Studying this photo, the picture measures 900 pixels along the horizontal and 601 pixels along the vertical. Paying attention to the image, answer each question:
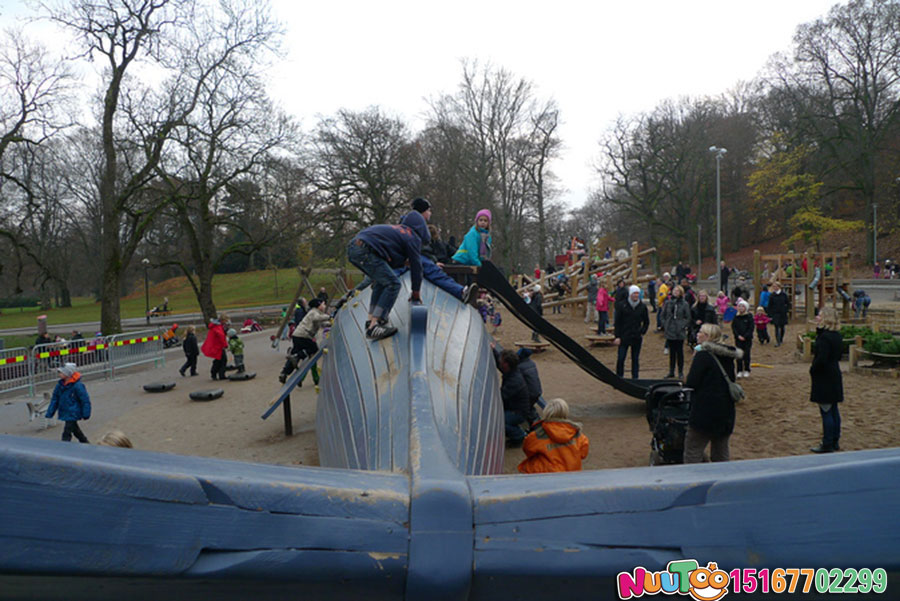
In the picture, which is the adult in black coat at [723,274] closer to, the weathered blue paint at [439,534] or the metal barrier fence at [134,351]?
the metal barrier fence at [134,351]

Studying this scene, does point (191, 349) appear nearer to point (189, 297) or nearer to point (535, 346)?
point (535, 346)

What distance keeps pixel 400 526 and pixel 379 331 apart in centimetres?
279

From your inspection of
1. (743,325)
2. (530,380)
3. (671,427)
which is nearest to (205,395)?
(530,380)

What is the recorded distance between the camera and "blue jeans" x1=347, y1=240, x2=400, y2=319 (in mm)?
4195

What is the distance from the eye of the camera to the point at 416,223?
17.5 feet

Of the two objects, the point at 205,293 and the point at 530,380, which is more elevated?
the point at 205,293

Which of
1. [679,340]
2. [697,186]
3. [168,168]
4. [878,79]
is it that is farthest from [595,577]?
[697,186]

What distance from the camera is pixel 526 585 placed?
1140mm

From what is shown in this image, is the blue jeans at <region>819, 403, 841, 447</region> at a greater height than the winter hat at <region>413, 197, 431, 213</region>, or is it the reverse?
the winter hat at <region>413, 197, 431, 213</region>

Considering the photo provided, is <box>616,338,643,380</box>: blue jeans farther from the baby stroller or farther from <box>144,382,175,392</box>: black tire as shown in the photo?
<box>144,382,175,392</box>: black tire

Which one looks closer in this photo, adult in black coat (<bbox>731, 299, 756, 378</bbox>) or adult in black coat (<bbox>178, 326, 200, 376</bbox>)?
adult in black coat (<bbox>731, 299, 756, 378</bbox>)

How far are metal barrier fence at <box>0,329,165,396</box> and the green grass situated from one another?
20.9 m

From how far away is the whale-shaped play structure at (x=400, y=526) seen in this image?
1.01 meters

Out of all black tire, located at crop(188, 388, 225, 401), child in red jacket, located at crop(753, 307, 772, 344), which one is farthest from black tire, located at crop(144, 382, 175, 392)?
child in red jacket, located at crop(753, 307, 772, 344)
